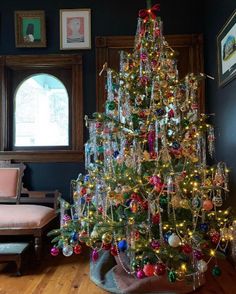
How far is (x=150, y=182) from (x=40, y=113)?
2.05m

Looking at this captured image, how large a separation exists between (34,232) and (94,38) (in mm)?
2215

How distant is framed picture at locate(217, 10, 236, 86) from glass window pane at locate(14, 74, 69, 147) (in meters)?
1.79

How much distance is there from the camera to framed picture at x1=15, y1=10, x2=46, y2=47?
3430 millimetres

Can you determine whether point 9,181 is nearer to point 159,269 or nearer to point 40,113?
→ point 40,113

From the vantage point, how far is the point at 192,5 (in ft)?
11.2

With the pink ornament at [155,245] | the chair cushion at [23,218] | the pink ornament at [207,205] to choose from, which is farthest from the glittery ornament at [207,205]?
the chair cushion at [23,218]

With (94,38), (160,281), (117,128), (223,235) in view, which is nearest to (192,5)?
(94,38)

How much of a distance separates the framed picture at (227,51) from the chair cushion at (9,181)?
230 cm

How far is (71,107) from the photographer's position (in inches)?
138

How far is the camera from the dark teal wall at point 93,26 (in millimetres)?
3422

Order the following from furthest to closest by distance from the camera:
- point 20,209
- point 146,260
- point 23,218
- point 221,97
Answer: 1. point 221,97
2. point 20,209
3. point 23,218
4. point 146,260

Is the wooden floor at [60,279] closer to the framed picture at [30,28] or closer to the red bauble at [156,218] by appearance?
the red bauble at [156,218]

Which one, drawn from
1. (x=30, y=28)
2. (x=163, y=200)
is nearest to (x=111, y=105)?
(x=163, y=200)

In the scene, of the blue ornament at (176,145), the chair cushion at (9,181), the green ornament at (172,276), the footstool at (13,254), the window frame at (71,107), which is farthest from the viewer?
the window frame at (71,107)
